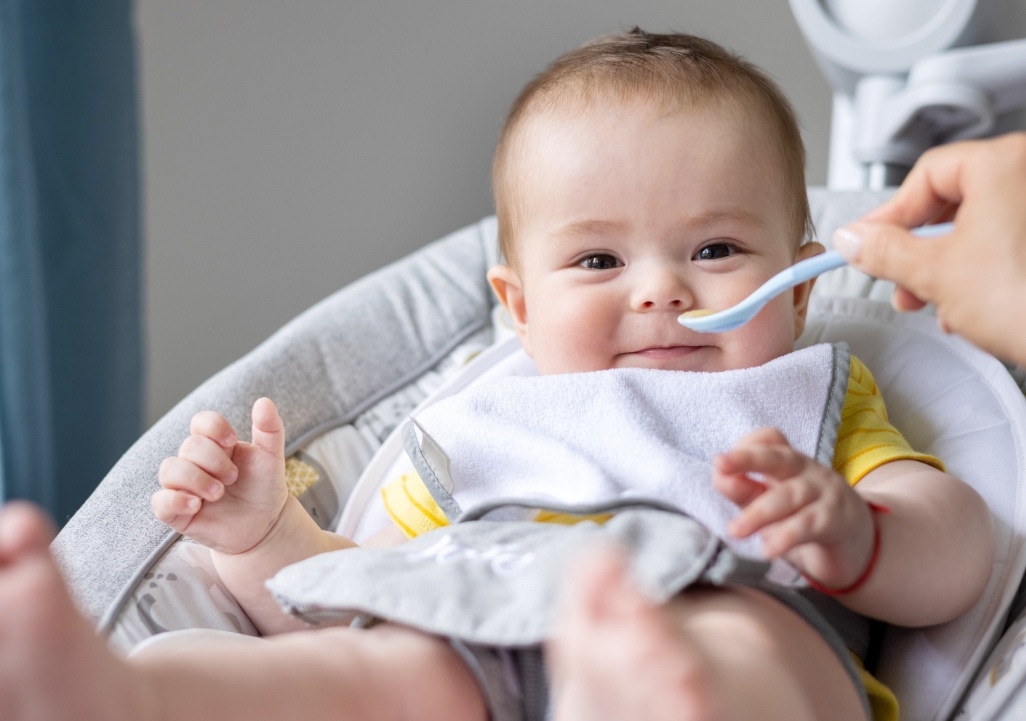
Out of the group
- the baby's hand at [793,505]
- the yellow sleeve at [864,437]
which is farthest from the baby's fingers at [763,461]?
the yellow sleeve at [864,437]

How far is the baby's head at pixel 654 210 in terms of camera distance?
3.14 ft

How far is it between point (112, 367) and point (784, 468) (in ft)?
4.27

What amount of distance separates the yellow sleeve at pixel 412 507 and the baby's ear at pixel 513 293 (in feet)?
0.68

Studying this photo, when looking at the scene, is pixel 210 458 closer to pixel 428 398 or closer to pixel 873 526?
pixel 428 398

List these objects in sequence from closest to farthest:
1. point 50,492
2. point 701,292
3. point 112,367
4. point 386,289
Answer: point 701,292, point 386,289, point 50,492, point 112,367

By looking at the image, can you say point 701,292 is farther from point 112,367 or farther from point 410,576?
point 112,367

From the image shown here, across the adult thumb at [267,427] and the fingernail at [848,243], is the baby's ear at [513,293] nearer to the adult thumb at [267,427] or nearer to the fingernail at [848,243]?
the adult thumb at [267,427]

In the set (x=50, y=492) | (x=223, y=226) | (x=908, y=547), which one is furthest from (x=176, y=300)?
(x=908, y=547)

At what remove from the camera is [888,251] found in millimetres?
696

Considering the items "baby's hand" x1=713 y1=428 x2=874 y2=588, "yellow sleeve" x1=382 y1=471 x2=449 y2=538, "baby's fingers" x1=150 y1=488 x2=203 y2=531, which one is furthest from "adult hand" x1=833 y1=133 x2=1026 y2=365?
"baby's fingers" x1=150 y1=488 x2=203 y2=531

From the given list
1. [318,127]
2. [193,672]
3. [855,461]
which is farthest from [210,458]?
[318,127]

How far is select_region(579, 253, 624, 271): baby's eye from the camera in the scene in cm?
99

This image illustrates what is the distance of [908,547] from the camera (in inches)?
29.8

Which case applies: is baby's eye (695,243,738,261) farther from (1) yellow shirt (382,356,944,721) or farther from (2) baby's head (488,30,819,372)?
(1) yellow shirt (382,356,944,721)
